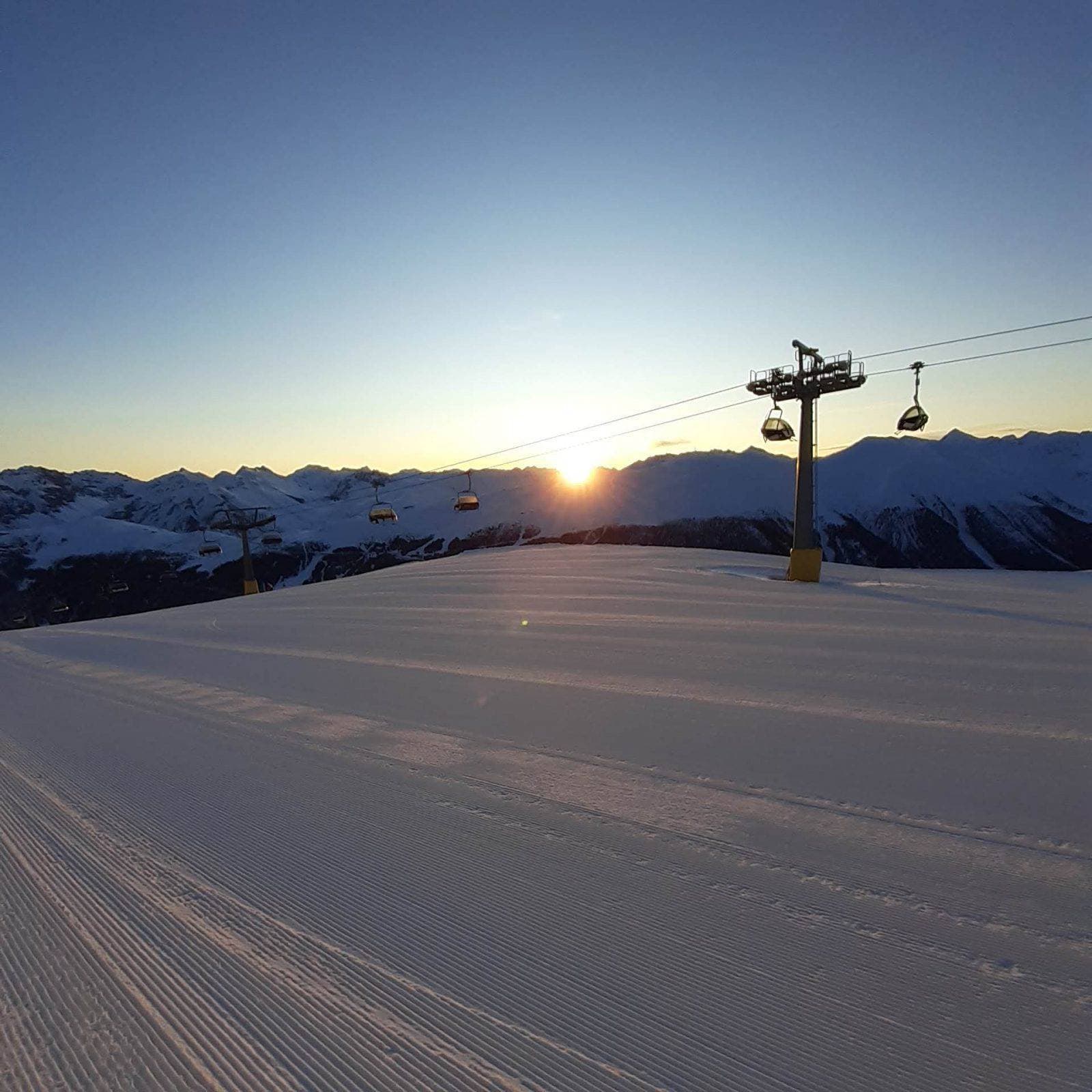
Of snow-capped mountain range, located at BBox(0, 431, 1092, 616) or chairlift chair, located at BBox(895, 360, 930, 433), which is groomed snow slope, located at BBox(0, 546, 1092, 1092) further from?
snow-capped mountain range, located at BBox(0, 431, 1092, 616)

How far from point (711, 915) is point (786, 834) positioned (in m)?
1.25

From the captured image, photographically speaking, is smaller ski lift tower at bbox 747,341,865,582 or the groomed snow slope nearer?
the groomed snow slope

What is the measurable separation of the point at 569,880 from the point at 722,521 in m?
109

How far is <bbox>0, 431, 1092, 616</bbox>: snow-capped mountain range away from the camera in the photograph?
351 feet

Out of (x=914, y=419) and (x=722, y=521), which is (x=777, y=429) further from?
(x=722, y=521)

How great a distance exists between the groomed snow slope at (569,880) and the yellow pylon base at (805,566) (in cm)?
961

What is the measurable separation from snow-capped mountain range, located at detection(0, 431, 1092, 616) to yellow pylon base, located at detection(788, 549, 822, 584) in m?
80.6

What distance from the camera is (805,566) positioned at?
19953 millimetres

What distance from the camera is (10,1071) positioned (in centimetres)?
288

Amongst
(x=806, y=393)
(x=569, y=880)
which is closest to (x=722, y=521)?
(x=806, y=393)

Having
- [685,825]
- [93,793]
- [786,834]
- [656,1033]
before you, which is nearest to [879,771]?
[786,834]

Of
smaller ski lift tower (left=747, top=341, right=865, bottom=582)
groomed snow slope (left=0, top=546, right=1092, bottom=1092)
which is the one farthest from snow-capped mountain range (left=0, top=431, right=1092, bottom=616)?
groomed snow slope (left=0, top=546, right=1092, bottom=1092)

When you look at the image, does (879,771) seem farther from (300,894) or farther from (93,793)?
(93,793)

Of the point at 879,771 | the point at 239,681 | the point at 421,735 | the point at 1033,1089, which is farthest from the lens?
the point at 239,681
